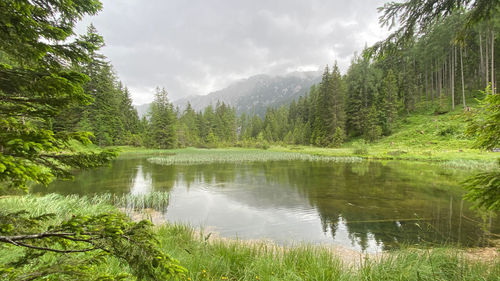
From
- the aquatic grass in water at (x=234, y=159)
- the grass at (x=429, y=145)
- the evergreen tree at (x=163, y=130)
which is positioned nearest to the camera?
the grass at (x=429, y=145)

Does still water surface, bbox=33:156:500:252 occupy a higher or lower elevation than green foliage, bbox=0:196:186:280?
lower

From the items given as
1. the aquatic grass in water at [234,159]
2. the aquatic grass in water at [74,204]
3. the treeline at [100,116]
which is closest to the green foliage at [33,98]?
the aquatic grass in water at [74,204]

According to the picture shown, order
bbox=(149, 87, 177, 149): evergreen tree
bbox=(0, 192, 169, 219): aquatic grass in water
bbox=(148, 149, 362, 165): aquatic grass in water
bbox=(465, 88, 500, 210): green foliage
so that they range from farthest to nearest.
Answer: bbox=(149, 87, 177, 149): evergreen tree → bbox=(148, 149, 362, 165): aquatic grass in water → bbox=(0, 192, 169, 219): aquatic grass in water → bbox=(465, 88, 500, 210): green foliage

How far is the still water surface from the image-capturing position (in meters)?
7.11

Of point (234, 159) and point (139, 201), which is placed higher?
point (234, 159)

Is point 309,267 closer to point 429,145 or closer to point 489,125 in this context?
point 489,125

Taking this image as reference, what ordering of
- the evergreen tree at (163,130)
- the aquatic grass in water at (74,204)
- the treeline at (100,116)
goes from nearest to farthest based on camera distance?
1. the aquatic grass in water at (74,204)
2. the treeline at (100,116)
3. the evergreen tree at (163,130)

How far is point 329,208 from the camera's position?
999 centimetres

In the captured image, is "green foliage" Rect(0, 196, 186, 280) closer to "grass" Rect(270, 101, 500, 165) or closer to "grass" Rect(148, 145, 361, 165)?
"grass" Rect(270, 101, 500, 165)

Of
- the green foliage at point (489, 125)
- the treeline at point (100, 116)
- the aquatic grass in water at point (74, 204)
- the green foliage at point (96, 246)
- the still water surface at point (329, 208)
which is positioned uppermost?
the treeline at point (100, 116)

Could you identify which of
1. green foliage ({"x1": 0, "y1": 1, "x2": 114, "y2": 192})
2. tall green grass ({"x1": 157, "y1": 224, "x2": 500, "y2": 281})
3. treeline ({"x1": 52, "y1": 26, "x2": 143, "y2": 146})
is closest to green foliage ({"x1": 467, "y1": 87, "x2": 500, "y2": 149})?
tall green grass ({"x1": 157, "y1": 224, "x2": 500, "y2": 281})

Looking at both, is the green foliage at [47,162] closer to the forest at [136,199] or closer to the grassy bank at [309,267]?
the forest at [136,199]

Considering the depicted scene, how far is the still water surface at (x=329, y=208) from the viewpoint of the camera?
711cm

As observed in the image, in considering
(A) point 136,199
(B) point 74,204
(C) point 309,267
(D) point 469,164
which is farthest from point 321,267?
(D) point 469,164
